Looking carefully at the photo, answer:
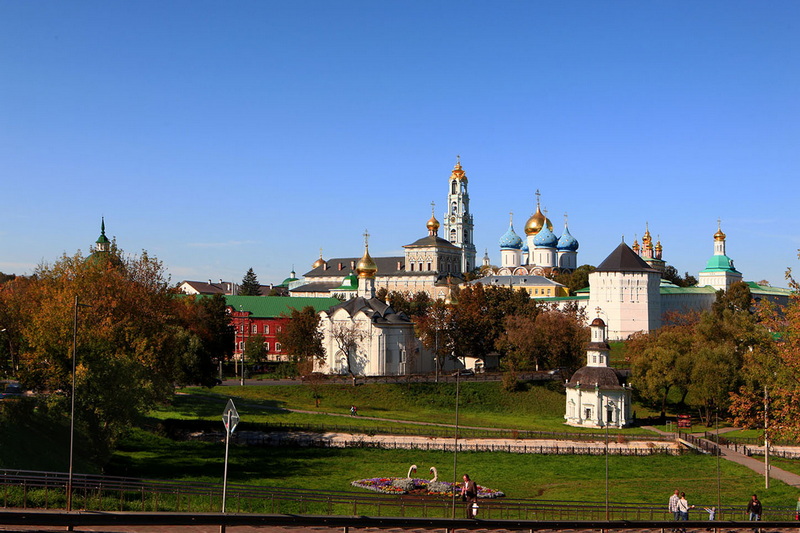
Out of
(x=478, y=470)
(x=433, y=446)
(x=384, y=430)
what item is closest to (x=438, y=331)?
(x=384, y=430)

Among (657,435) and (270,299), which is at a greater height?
(270,299)

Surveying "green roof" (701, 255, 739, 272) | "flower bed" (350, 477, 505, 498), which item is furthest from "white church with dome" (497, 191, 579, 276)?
"flower bed" (350, 477, 505, 498)

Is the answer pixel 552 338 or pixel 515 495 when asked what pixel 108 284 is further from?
pixel 552 338

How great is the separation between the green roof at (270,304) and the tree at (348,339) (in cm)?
2330

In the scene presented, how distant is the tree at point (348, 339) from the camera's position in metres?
74.1

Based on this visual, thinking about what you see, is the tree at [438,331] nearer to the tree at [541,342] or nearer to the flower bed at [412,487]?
the tree at [541,342]

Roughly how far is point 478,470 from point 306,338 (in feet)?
116

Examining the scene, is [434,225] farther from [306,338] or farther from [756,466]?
[756,466]

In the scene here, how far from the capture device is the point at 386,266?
148m

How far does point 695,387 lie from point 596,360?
7.04 m

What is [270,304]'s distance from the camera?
103 meters

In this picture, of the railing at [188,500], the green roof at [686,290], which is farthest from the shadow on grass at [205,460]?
the green roof at [686,290]

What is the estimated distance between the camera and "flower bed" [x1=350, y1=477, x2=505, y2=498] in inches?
1426

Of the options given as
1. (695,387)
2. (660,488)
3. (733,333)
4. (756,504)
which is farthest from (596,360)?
(756,504)
